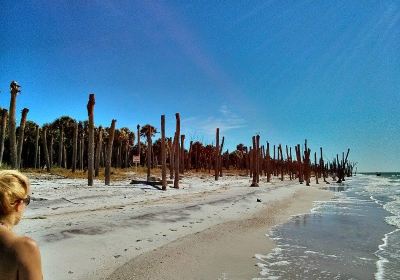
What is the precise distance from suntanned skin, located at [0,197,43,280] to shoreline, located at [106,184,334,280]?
399cm

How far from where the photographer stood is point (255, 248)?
8805 mm

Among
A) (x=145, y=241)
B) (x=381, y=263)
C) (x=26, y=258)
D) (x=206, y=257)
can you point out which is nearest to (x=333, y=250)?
(x=381, y=263)

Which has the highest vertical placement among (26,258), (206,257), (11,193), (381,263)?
(11,193)

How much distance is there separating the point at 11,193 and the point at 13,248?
282mm

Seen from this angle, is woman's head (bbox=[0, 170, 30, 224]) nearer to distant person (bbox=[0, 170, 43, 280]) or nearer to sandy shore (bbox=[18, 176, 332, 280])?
distant person (bbox=[0, 170, 43, 280])

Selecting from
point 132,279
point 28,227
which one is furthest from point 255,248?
point 28,227

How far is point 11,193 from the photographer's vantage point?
6.74 feet

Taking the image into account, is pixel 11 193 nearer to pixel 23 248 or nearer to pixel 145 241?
pixel 23 248

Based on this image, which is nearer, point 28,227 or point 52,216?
point 28,227

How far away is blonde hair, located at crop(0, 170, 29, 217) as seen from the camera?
2.05 m

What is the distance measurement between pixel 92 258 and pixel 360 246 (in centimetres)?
669

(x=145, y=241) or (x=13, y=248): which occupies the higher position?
(x=13, y=248)

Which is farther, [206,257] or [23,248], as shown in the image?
[206,257]

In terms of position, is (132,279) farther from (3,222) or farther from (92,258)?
(3,222)
